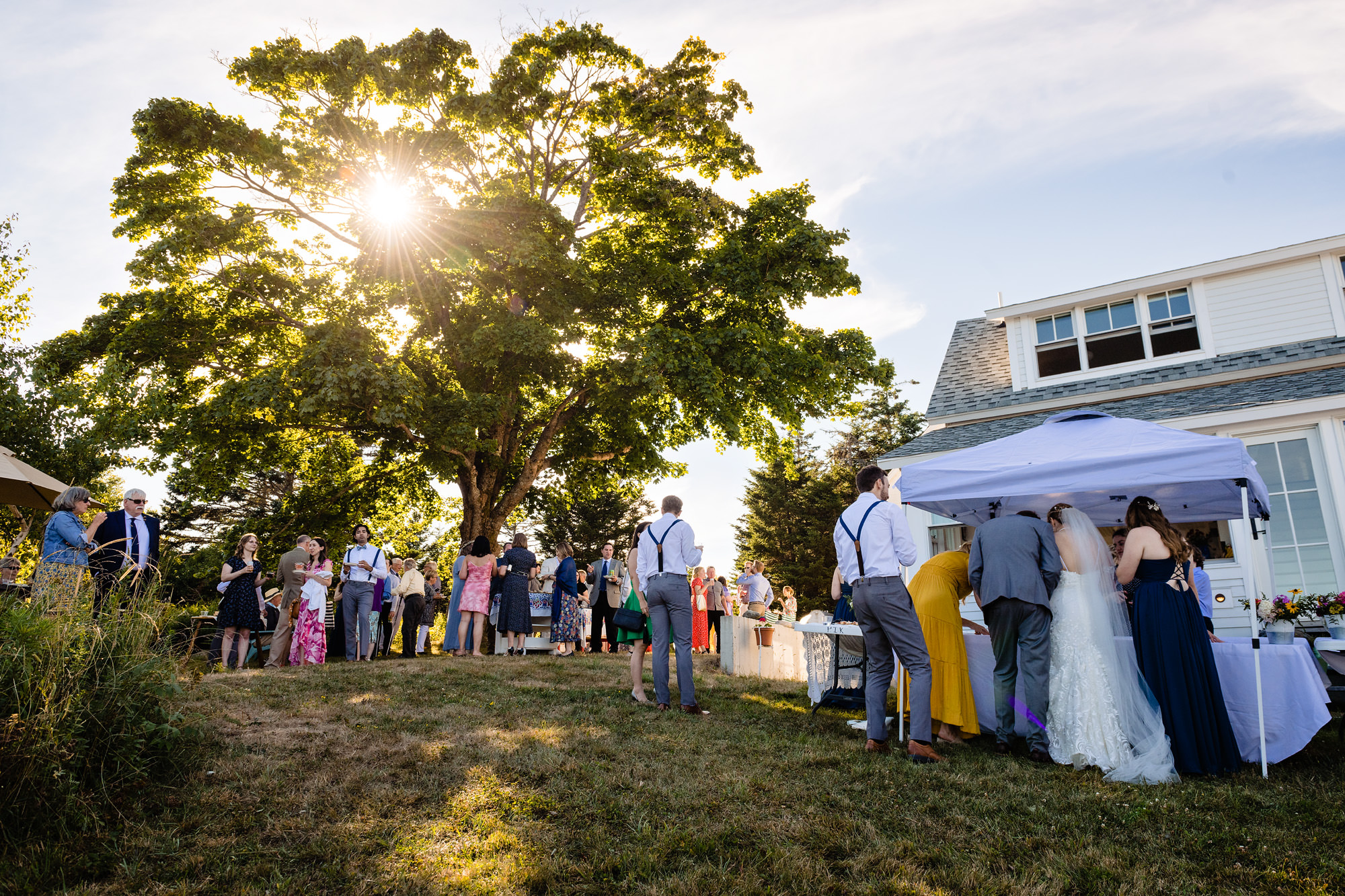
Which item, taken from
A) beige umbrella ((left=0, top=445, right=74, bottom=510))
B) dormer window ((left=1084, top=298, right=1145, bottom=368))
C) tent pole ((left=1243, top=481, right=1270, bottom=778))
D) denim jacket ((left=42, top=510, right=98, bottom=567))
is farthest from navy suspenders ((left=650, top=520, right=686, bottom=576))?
dormer window ((left=1084, top=298, right=1145, bottom=368))

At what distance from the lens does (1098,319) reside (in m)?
15.3

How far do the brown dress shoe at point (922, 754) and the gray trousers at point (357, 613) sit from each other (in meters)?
8.10

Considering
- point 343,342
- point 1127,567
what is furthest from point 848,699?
point 343,342

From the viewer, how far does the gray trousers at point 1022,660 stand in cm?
565

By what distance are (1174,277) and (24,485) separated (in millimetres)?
18628

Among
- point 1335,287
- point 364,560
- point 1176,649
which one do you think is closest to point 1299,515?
point 1335,287

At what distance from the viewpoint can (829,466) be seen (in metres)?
39.6

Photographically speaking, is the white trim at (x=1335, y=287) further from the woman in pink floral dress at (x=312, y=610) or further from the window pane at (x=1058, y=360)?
the woman in pink floral dress at (x=312, y=610)

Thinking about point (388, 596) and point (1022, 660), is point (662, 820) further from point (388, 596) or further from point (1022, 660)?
point (388, 596)

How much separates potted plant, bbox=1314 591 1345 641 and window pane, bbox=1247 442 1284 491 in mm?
5359

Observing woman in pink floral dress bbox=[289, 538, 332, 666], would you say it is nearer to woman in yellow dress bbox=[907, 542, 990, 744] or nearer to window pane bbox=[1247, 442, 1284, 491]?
woman in yellow dress bbox=[907, 542, 990, 744]

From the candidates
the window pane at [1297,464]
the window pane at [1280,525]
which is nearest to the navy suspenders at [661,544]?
the window pane at [1280,525]

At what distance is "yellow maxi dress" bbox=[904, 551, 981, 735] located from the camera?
6.16 m

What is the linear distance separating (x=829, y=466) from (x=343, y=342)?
1121 inches
